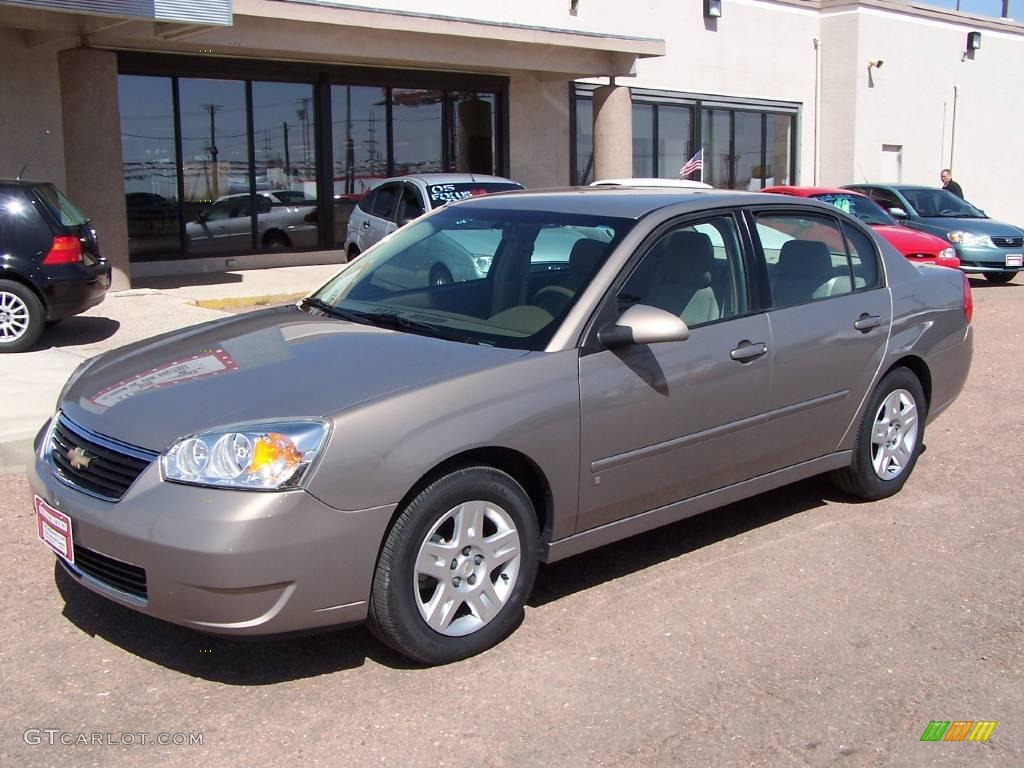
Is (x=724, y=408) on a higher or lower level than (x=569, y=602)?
higher

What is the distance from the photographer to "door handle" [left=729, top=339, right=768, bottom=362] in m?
4.93

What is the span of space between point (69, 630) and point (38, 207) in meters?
6.78

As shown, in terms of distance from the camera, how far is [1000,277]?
17.4 m

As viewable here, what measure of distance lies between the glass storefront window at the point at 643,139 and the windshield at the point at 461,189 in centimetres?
972

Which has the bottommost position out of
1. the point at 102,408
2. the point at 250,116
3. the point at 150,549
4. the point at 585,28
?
the point at 150,549

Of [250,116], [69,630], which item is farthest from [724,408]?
[250,116]

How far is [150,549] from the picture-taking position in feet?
11.8

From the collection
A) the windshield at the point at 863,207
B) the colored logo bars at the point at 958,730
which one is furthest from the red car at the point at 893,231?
the colored logo bars at the point at 958,730

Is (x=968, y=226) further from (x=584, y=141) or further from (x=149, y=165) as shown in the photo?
(x=149, y=165)

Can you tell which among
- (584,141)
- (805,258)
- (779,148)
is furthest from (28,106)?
(779,148)

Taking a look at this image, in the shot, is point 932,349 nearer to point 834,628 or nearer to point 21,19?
point 834,628

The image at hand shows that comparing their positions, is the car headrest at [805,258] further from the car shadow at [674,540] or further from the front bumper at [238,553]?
the front bumper at [238,553]

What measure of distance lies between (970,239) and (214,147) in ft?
37.3

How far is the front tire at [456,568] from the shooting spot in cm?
382
